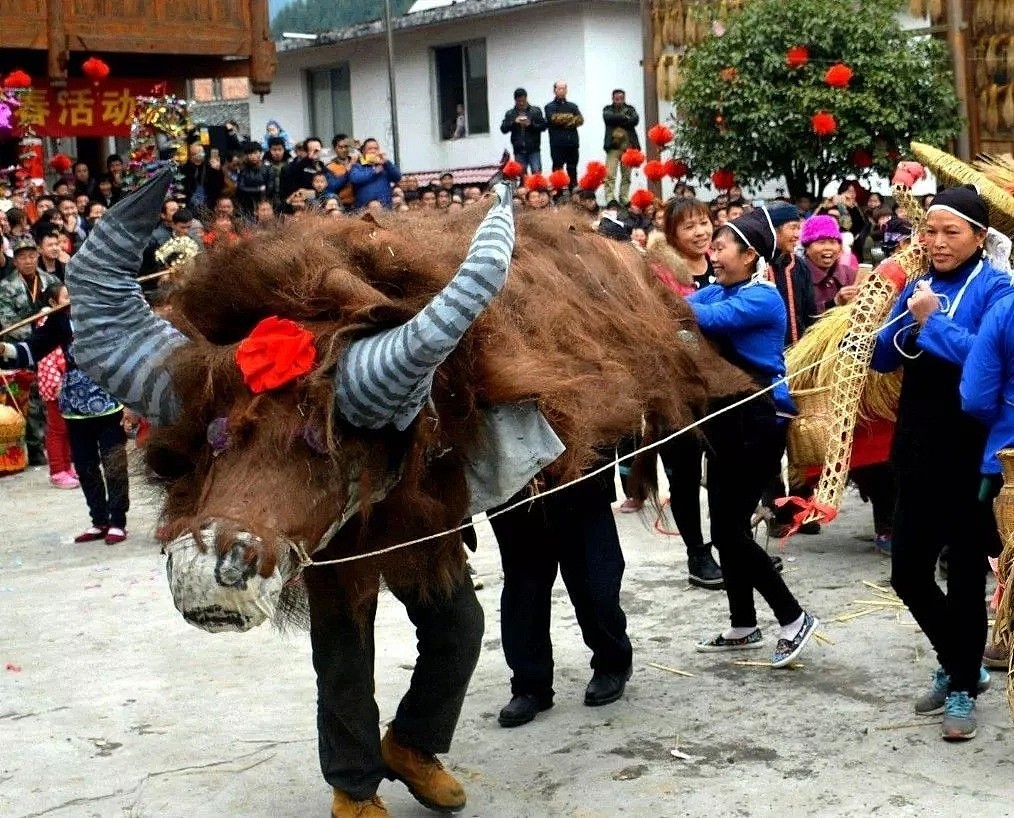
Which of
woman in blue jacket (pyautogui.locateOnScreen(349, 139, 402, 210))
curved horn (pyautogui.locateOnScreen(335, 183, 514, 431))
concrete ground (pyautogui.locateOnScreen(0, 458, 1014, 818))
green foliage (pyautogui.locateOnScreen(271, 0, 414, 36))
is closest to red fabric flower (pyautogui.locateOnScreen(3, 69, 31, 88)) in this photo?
woman in blue jacket (pyautogui.locateOnScreen(349, 139, 402, 210))

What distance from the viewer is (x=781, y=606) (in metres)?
5.52

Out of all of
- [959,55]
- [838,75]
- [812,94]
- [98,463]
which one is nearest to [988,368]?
[98,463]

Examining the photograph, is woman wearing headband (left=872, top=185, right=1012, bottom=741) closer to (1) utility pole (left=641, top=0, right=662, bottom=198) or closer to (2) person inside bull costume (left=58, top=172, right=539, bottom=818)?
(2) person inside bull costume (left=58, top=172, right=539, bottom=818)

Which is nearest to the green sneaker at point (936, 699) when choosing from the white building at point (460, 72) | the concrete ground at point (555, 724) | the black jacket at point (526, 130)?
the concrete ground at point (555, 724)

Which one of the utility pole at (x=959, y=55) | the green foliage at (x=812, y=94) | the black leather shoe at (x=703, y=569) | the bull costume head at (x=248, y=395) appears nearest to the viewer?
the bull costume head at (x=248, y=395)

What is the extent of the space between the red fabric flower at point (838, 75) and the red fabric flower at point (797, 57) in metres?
0.35

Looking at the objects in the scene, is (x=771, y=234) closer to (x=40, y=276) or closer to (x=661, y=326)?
(x=661, y=326)

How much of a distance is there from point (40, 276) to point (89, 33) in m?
7.01

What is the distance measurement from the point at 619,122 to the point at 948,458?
15.9 meters

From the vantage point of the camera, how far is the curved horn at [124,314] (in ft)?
12.7

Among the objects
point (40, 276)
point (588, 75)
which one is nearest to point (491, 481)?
point (40, 276)

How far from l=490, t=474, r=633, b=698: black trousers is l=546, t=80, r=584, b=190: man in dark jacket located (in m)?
15.4

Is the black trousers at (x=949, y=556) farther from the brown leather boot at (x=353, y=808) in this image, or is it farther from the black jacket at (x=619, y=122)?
the black jacket at (x=619, y=122)

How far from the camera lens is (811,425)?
6086mm
